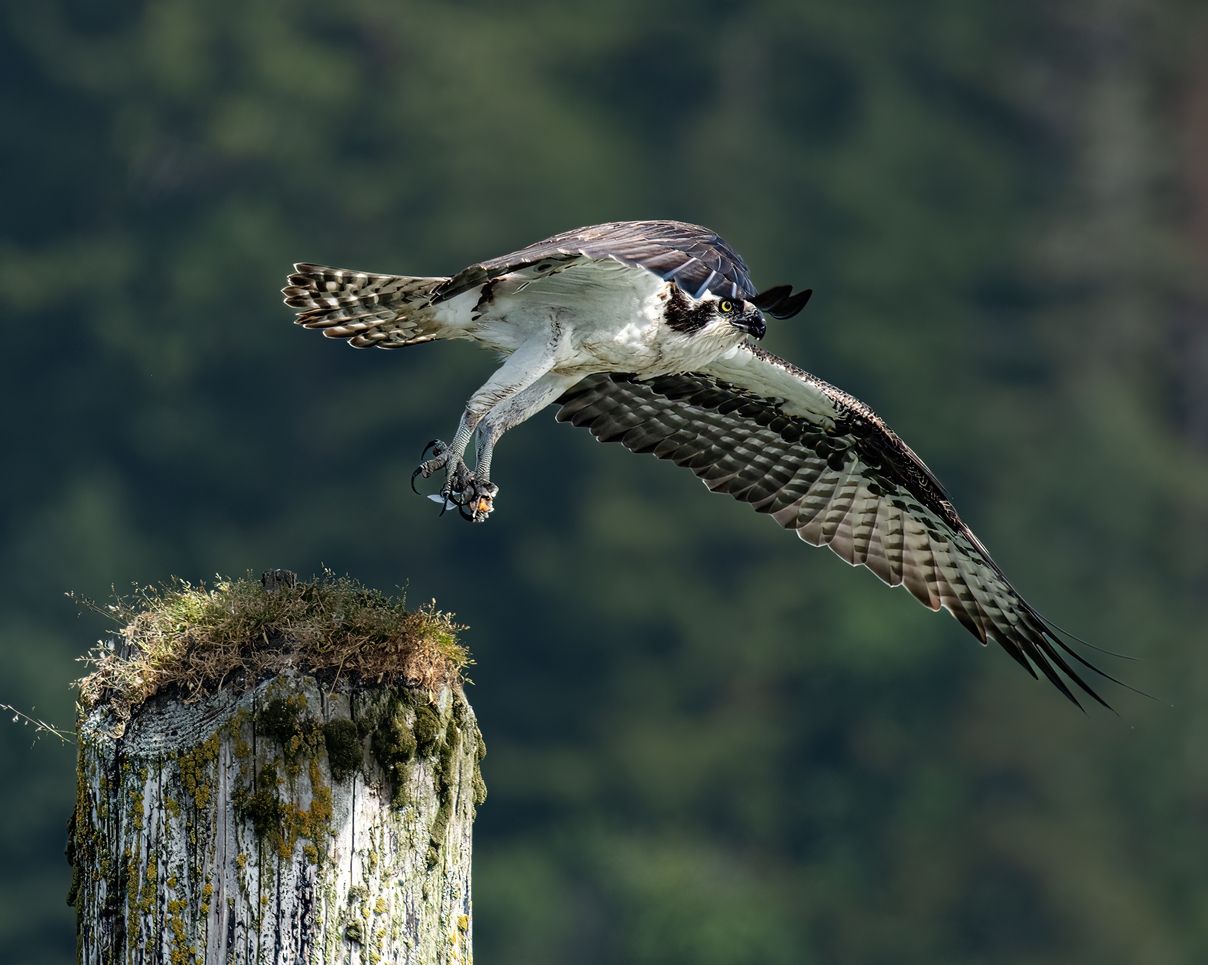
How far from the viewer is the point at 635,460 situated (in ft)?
115

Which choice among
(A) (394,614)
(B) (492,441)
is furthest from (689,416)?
(A) (394,614)

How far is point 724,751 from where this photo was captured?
116 feet

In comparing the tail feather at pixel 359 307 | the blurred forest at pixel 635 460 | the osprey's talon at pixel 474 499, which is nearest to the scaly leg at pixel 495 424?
the osprey's talon at pixel 474 499

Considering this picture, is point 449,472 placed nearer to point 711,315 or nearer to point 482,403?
point 482,403

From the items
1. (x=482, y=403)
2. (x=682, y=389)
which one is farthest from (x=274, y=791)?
(x=682, y=389)

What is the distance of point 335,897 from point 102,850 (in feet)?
1.67

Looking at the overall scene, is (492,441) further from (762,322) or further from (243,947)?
(243,947)

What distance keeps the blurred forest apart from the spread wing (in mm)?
25007

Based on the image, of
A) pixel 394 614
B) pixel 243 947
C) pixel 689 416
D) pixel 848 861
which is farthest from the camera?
pixel 848 861

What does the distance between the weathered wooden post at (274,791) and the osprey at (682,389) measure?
1.49 m

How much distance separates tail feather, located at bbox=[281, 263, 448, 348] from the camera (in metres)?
6.50

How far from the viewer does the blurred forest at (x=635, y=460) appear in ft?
111

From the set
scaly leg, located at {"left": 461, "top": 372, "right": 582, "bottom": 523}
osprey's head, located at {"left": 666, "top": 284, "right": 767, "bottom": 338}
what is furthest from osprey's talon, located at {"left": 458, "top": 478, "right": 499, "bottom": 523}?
osprey's head, located at {"left": 666, "top": 284, "right": 767, "bottom": 338}

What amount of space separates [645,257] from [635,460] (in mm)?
29188
